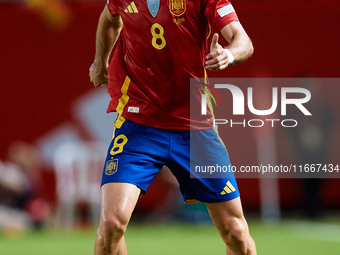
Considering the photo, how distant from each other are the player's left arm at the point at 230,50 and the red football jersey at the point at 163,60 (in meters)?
0.12

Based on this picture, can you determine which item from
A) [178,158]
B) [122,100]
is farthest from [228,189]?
[122,100]

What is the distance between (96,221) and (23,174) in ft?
4.35

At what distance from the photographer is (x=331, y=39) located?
32.1 feet

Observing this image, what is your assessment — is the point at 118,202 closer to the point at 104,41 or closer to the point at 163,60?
the point at 163,60

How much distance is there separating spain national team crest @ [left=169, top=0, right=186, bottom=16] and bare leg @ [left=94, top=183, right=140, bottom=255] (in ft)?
3.85

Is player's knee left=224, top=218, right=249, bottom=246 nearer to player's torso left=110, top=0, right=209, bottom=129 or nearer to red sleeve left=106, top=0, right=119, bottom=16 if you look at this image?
player's torso left=110, top=0, right=209, bottom=129

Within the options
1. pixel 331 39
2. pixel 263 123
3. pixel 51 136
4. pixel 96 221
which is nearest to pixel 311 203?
pixel 263 123

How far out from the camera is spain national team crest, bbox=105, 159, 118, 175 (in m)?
3.86

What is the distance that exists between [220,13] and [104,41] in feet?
3.69

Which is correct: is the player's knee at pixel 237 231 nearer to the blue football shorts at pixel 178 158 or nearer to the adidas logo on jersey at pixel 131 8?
the blue football shorts at pixel 178 158

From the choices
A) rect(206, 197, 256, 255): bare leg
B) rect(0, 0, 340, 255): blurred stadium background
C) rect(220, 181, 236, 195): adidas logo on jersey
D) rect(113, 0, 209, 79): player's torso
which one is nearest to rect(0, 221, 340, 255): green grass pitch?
rect(0, 0, 340, 255): blurred stadium background

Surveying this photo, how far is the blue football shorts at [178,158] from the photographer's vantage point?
392 centimetres

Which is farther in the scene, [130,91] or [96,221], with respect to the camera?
[96,221]

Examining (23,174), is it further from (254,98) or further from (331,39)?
(331,39)
